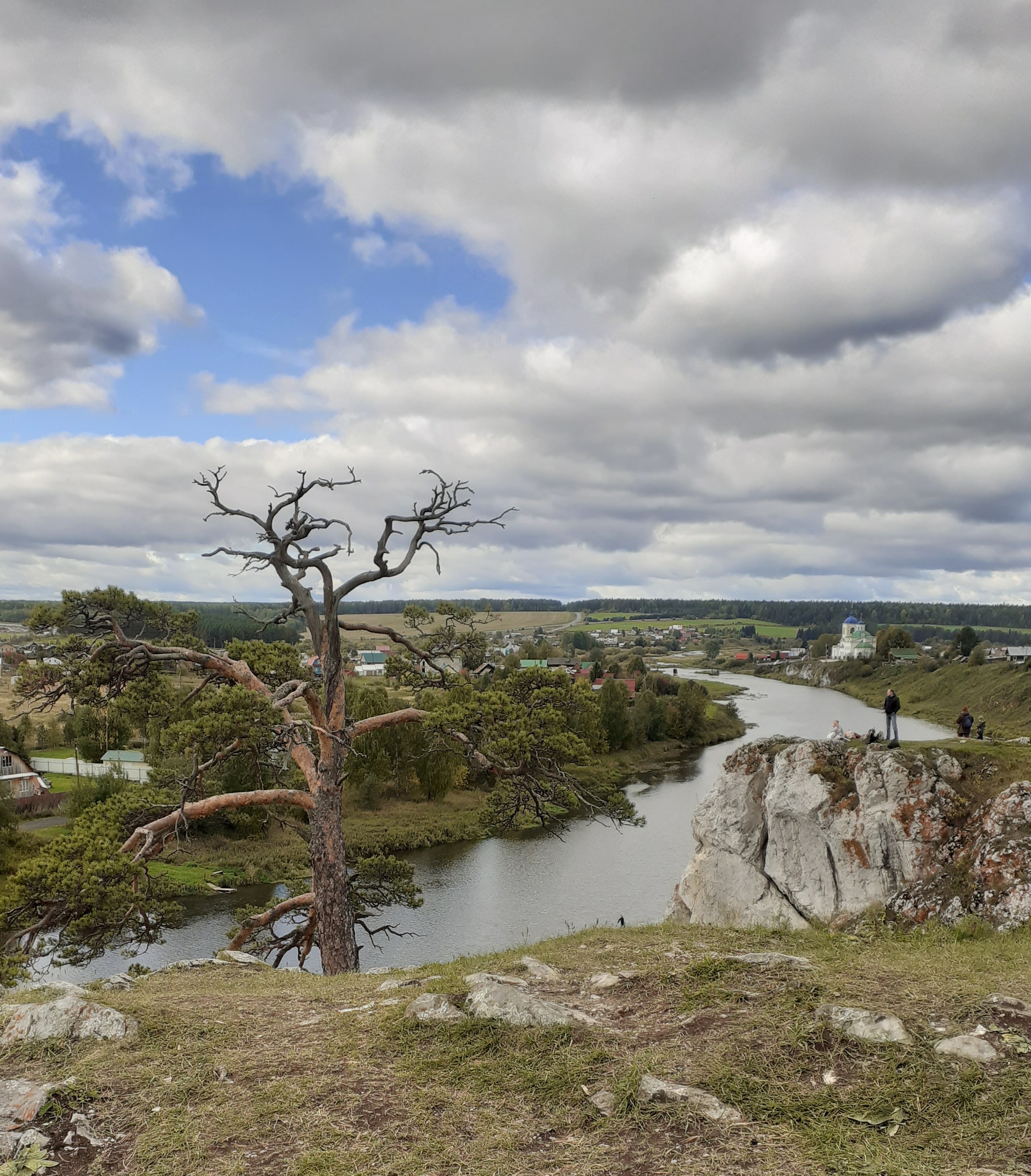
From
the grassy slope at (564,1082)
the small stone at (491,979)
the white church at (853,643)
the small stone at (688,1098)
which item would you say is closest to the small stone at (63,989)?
the grassy slope at (564,1082)

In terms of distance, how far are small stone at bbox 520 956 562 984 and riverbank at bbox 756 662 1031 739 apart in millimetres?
54942

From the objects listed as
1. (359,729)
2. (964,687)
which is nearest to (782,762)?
(359,729)

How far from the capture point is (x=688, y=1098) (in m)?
5.16

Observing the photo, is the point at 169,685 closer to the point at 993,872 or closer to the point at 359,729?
the point at 359,729

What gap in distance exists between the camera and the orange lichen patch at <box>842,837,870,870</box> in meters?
12.1

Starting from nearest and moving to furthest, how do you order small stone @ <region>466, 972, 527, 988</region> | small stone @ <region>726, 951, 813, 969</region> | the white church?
small stone @ <region>466, 972, 527, 988</region>, small stone @ <region>726, 951, 813, 969</region>, the white church

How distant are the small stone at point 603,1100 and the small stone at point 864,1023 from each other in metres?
1.86

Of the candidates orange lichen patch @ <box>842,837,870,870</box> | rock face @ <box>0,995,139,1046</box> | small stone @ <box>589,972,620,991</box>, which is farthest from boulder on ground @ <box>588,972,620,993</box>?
orange lichen patch @ <box>842,837,870,870</box>

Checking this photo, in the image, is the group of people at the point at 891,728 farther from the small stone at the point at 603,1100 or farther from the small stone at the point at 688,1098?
the small stone at the point at 603,1100

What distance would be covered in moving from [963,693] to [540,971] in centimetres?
9465

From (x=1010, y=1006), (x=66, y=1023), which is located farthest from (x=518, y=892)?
(x=1010, y=1006)

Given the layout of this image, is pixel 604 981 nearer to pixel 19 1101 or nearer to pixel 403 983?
pixel 403 983

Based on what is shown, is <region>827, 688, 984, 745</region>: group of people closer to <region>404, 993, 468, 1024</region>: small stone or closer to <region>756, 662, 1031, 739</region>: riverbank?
<region>404, 993, 468, 1024</region>: small stone

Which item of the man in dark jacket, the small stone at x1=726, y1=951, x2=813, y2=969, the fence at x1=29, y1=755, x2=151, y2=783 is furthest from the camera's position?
the fence at x1=29, y1=755, x2=151, y2=783
